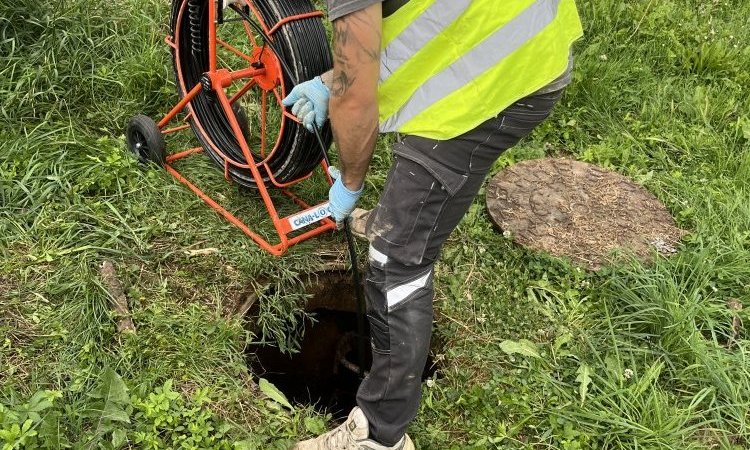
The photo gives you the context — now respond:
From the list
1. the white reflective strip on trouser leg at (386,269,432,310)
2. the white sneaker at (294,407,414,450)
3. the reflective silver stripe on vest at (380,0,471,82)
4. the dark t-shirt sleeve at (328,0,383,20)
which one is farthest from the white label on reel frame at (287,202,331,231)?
the dark t-shirt sleeve at (328,0,383,20)

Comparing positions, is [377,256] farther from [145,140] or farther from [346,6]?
[145,140]

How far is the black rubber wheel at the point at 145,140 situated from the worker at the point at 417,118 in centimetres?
132

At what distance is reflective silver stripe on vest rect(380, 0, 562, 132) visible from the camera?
2047 mm

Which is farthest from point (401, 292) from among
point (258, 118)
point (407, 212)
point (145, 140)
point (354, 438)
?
point (258, 118)

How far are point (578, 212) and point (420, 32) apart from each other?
1961mm

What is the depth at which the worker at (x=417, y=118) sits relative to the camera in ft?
6.58

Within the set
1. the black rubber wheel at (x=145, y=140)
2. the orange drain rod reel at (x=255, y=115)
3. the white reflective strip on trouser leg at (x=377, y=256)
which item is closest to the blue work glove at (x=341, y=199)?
the white reflective strip on trouser leg at (x=377, y=256)

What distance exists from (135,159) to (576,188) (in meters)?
2.40

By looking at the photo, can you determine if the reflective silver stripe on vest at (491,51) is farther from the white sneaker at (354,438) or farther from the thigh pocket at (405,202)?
the white sneaker at (354,438)

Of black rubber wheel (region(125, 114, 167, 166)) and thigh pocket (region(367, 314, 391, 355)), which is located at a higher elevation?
black rubber wheel (region(125, 114, 167, 166))

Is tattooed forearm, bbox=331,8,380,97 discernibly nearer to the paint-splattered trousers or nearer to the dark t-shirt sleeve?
the dark t-shirt sleeve

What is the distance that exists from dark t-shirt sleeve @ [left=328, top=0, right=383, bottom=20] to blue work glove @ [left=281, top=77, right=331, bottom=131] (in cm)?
78

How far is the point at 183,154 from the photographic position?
11.7 feet

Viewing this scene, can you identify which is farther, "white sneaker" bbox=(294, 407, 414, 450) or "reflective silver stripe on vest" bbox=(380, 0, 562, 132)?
"white sneaker" bbox=(294, 407, 414, 450)
